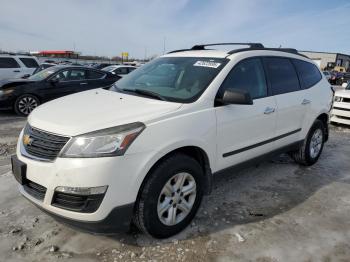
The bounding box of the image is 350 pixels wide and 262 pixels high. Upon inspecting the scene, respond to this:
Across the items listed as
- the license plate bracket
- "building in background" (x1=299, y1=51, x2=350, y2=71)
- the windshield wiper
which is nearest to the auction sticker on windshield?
the windshield wiper

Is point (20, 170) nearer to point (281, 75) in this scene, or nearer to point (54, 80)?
point (281, 75)

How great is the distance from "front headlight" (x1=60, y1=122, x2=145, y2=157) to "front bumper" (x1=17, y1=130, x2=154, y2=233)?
1.9 inches

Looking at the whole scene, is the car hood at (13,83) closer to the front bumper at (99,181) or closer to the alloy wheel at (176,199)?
the front bumper at (99,181)

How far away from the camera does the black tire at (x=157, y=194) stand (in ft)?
9.02

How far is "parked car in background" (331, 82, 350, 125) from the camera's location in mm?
8800

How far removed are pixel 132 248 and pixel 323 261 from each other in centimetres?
167

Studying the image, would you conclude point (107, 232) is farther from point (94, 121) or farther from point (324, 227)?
point (324, 227)

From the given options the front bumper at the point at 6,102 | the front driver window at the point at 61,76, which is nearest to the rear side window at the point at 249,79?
the front driver window at the point at 61,76

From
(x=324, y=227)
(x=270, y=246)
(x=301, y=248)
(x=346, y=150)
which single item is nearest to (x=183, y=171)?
(x=270, y=246)

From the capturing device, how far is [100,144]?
2.55m

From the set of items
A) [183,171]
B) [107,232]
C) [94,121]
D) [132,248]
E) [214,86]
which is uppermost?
[214,86]

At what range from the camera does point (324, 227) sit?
3.41 metres

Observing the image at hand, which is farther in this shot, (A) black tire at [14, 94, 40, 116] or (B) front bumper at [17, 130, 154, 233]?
(A) black tire at [14, 94, 40, 116]

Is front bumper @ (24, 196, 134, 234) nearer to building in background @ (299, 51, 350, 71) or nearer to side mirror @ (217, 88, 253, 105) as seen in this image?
side mirror @ (217, 88, 253, 105)
